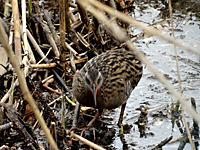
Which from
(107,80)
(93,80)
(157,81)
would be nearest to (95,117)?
(107,80)

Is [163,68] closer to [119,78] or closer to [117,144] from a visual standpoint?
[119,78]

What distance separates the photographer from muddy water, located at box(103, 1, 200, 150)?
4246 mm

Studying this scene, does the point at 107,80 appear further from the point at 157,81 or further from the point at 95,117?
the point at 157,81

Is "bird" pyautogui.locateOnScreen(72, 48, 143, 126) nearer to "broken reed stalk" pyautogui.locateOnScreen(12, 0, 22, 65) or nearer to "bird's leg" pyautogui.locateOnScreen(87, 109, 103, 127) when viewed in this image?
"bird's leg" pyautogui.locateOnScreen(87, 109, 103, 127)

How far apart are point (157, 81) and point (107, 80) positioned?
4.64 ft

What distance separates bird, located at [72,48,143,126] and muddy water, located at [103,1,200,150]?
390 mm

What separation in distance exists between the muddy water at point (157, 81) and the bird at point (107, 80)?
15.3 inches

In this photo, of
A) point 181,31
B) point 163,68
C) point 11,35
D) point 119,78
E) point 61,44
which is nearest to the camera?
point 119,78

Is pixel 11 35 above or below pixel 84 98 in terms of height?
above

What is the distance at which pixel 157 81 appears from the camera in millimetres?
5477

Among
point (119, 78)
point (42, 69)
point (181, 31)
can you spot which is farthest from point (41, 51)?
point (181, 31)

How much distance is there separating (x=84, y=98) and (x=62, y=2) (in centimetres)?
147

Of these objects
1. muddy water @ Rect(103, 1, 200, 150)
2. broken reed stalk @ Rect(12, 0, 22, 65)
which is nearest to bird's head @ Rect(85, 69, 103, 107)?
muddy water @ Rect(103, 1, 200, 150)

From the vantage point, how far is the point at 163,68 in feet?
18.9
